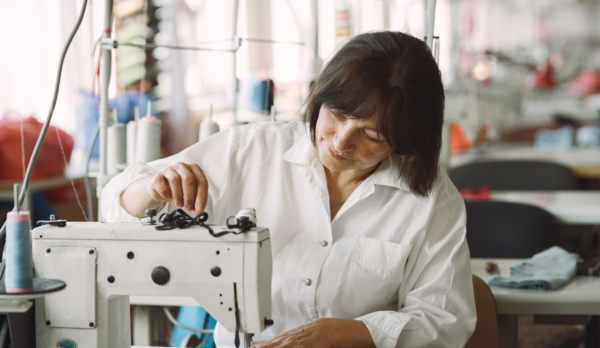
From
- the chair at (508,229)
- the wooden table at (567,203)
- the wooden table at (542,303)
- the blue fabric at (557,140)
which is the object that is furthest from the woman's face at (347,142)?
the blue fabric at (557,140)

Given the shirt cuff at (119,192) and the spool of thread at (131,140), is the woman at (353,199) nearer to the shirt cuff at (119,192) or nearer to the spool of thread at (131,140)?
the shirt cuff at (119,192)

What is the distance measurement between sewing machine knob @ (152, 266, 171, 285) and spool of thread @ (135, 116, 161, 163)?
747 mm

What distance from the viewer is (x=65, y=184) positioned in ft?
9.84

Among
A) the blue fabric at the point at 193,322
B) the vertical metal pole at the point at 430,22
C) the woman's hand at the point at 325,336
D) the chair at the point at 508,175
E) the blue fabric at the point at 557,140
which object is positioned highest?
the vertical metal pole at the point at 430,22

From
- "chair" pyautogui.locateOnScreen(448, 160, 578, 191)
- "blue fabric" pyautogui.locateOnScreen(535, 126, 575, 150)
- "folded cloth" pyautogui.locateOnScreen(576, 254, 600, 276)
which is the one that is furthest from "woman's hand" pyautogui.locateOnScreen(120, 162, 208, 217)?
"blue fabric" pyautogui.locateOnScreen(535, 126, 575, 150)

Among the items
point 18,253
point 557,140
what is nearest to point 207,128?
point 18,253

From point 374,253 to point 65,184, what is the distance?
2.32m

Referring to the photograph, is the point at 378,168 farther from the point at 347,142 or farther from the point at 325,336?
the point at 325,336

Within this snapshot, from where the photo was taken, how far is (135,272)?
927mm

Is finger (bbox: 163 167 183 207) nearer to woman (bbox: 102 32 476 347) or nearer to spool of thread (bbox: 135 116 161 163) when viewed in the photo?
woman (bbox: 102 32 476 347)

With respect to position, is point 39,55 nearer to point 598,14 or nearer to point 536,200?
point 536,200

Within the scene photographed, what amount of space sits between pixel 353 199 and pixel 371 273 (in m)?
0.16

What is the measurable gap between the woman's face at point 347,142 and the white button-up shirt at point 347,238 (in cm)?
9

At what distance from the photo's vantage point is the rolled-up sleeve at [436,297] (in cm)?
108
